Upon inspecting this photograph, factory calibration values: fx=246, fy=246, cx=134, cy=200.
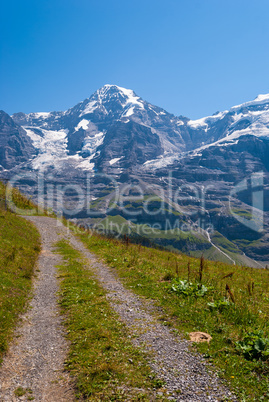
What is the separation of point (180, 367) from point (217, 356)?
1.55 m

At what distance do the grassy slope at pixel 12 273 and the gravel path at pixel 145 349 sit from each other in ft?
2.52

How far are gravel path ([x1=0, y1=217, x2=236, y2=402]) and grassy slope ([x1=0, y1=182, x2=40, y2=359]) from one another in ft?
2.52

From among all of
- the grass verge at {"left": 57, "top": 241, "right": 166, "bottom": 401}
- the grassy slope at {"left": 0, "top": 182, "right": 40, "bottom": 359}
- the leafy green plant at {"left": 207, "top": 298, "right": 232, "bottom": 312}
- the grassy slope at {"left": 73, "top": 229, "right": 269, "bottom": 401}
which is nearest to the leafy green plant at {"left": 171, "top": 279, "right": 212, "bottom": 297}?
the grassy slope at {"left": 73, "top": 229, "right": 269, "bottom": 401}

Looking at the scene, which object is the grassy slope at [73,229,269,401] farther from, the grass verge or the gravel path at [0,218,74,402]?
the gravel path at [0,218,74,402]

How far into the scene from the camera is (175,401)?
278 inches

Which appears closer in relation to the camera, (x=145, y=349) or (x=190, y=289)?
(x=145, y=349)

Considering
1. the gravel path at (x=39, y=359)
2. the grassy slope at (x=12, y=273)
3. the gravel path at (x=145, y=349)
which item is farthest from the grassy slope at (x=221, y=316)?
the grassy slope at (x=12, y=273)

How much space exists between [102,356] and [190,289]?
765cm

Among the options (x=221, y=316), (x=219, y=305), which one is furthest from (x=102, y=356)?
(x=219, y=305)

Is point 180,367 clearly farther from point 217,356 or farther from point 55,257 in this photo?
point 55,257

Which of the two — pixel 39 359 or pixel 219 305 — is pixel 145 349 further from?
pixel 219 305

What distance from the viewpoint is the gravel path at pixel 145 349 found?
24.9ft

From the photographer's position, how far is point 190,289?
49.9 ft

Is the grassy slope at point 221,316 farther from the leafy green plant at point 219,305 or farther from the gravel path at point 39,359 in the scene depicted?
the gravel path at point 39,359
